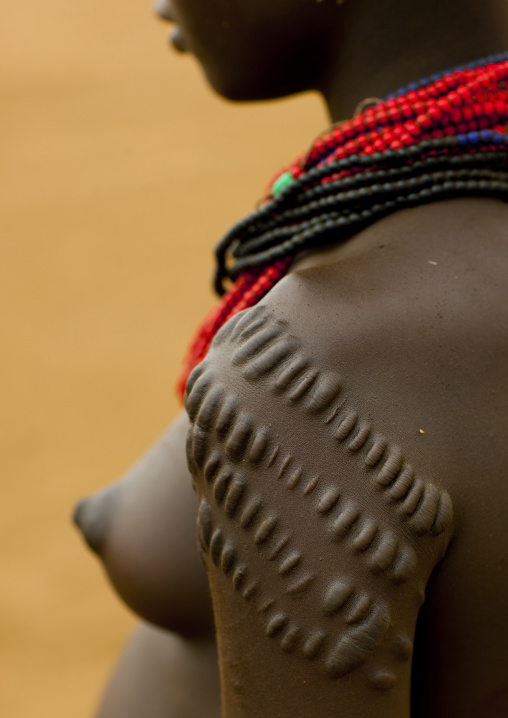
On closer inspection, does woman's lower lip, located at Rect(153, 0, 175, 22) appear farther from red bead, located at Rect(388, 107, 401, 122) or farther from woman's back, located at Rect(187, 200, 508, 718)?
woman's back, located at Rect(187, 200, 508, 718)

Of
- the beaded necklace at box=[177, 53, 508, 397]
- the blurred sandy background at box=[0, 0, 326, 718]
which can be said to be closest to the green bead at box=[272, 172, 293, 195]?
the beaded necklace at box=[177, 53, 508, 397]

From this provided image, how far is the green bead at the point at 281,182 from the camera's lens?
730mm

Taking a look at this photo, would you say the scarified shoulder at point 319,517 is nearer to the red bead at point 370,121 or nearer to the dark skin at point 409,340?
the dark skin at point 409,340

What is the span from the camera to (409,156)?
643 millimetres

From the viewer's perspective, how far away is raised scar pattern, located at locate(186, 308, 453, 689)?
20.3 inches

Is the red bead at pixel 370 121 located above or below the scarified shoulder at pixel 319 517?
above

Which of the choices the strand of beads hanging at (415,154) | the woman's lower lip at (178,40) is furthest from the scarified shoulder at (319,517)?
the woman's lower lip at (178,40)

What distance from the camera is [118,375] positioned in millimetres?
2557

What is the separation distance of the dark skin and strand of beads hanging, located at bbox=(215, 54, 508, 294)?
0.02m

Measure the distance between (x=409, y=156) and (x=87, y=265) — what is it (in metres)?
2.25

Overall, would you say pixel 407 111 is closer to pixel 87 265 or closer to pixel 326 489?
pixel 326 489

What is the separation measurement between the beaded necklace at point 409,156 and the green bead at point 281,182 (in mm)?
27

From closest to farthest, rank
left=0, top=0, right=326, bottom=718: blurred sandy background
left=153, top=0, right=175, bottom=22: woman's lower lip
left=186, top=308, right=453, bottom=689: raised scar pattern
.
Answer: left=186, top=308, right=453, bottom=689: raised scar pattern, left=153, top=0, right=175, bottom=22: woman's lower lip, left=0, top=0, right=326, bottom=718: blurred sandy background

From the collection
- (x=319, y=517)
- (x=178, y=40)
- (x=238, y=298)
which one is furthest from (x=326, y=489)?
(x=178, y=40)
